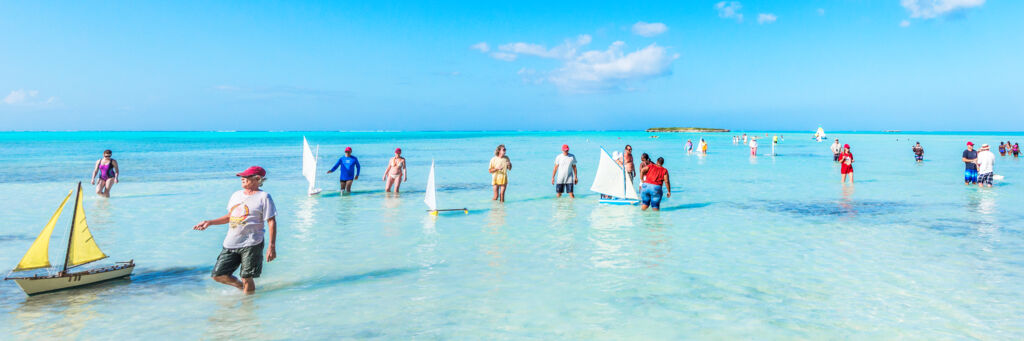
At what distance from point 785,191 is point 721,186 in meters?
2.34

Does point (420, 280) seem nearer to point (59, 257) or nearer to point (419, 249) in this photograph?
point (419, 249)

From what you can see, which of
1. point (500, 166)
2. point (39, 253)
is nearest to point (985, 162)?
point (500, 166)

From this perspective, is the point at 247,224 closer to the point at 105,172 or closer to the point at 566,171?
the point at 566,171

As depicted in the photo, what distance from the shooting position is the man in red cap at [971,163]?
19641 mm

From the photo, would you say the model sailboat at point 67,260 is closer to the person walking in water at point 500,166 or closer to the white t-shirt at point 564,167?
the person walking in water at point 500,166

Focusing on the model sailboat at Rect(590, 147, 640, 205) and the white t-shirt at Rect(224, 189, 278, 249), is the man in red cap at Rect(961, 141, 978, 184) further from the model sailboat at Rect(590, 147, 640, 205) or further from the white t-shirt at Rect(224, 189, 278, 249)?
the white t-shirt at Rect(224, 189, 278, 249)

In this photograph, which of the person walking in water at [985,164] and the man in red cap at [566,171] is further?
the person walking in water at [985,164]

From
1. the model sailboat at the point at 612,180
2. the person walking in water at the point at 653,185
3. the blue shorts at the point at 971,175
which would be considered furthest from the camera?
the blue shorts at the point at 971,175

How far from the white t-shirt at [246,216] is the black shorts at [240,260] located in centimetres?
9

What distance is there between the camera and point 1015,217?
1327cm

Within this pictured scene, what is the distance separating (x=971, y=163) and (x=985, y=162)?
905mm

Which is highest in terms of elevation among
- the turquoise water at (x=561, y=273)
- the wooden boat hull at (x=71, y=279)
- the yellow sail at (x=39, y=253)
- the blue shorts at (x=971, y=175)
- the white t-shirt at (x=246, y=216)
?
the white t-shirt at (x=246, y=216)

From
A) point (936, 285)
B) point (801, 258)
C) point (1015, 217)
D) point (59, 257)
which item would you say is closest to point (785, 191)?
point (1015, 217)

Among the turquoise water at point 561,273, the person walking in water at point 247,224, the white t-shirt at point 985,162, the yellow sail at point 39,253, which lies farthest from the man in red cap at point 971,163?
the yellow sail at point 39,253
